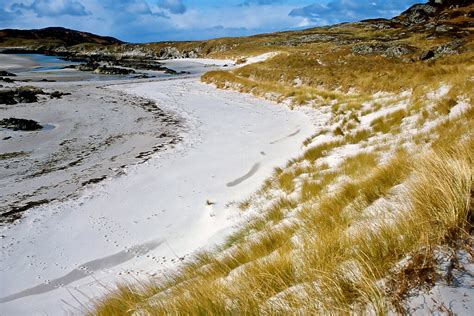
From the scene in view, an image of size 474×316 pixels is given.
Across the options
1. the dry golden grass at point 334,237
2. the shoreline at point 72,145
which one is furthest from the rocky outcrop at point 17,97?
the dry golden grass at point 334,237

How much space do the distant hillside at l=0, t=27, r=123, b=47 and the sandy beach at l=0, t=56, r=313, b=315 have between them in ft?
379

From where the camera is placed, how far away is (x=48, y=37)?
13962cm

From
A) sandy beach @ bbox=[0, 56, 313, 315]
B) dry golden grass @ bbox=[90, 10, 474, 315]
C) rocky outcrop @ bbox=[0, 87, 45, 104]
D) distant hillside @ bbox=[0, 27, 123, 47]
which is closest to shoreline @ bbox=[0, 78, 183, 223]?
sandy beach @ bbox=[0, 56, 313, 315]

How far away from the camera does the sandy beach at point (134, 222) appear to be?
538 centimetres

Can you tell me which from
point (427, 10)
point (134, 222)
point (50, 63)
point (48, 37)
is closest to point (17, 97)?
point (134, 222)

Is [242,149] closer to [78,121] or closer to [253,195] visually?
[253,195]

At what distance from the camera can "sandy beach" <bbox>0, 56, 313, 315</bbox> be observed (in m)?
5.38

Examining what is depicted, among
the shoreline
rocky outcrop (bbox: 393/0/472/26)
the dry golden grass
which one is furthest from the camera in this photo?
rocky outcrop (bbox: 393/0/472/26)

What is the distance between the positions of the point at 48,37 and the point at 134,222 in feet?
522

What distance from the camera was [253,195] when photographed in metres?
7.60

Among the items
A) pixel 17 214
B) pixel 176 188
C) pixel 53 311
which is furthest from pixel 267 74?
pixel 53 311

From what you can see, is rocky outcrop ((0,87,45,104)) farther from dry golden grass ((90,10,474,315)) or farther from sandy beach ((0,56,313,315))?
dry golden grass ((90,10,474,315))

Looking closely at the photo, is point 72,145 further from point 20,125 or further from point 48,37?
point 48,37

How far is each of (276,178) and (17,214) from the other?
18.7 feet
